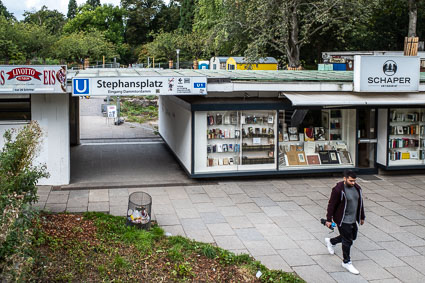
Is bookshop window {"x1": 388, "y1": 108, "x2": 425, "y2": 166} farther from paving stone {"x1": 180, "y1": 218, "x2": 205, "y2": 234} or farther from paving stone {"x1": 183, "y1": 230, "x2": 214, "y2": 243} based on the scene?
paving stone {"x1": 183, "y1": 230, "x2": 214, "y2": 243}

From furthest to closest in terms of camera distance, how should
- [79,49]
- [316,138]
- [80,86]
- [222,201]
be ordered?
[79,49]
[316,138]
[80,86]
[222,201]

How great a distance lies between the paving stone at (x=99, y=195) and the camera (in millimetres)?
13039

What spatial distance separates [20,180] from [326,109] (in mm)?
10406

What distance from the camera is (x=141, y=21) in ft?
282

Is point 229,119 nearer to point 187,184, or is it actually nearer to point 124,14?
point 187,184

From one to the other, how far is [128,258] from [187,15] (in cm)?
6976

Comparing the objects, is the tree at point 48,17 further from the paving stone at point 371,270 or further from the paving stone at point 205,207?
the paving stone at point 371,270

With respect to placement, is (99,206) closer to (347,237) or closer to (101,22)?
(347,237)

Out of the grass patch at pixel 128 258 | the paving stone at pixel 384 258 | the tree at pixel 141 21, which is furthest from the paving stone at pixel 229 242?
the tree at pixel 141 21

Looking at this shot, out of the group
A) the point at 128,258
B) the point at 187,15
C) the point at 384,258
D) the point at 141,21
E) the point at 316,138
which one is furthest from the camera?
the point at 141,21

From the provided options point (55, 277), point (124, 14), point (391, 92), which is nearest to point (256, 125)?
point (391, 92)

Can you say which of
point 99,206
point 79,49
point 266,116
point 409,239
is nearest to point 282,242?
Result: point 409,239

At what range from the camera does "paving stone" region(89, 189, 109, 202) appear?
13.0 metres

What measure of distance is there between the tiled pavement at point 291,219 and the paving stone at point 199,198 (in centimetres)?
3
